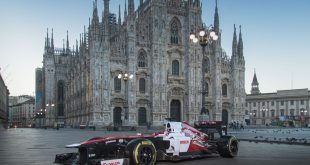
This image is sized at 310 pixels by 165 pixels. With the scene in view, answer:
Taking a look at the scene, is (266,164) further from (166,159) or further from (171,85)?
(171,85)

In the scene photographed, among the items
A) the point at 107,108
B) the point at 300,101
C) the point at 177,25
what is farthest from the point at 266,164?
the point at 300,101

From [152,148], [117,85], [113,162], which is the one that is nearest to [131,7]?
[117,85]

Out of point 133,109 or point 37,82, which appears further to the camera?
point 37,82

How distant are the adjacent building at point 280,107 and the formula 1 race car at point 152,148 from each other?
95.4m

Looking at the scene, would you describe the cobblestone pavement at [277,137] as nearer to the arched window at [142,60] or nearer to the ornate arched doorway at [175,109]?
the ornate arched doorway at [175,109]

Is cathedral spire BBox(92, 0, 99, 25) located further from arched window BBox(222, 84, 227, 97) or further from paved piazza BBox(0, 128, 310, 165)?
paved piazza BBox(0, 128, 310, 165)

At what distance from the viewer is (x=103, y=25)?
2301 inches

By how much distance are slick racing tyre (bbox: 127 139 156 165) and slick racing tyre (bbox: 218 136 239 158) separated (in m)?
3.42

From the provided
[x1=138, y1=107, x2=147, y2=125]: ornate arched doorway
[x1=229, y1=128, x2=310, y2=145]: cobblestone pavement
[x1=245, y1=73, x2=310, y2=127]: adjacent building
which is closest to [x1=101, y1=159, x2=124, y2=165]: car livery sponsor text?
[x1=229, y1=128, x2=310, y2=145]: cobblestone pavement

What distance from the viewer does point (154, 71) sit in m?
61.4

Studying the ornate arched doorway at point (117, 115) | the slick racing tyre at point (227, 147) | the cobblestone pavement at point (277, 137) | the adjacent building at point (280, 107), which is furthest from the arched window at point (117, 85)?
the adjacent building at point (280, 107)

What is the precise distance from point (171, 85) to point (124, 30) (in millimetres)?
11572

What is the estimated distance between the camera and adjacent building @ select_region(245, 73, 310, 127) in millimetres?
110312

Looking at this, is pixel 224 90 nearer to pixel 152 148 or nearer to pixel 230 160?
pixel 230 160
